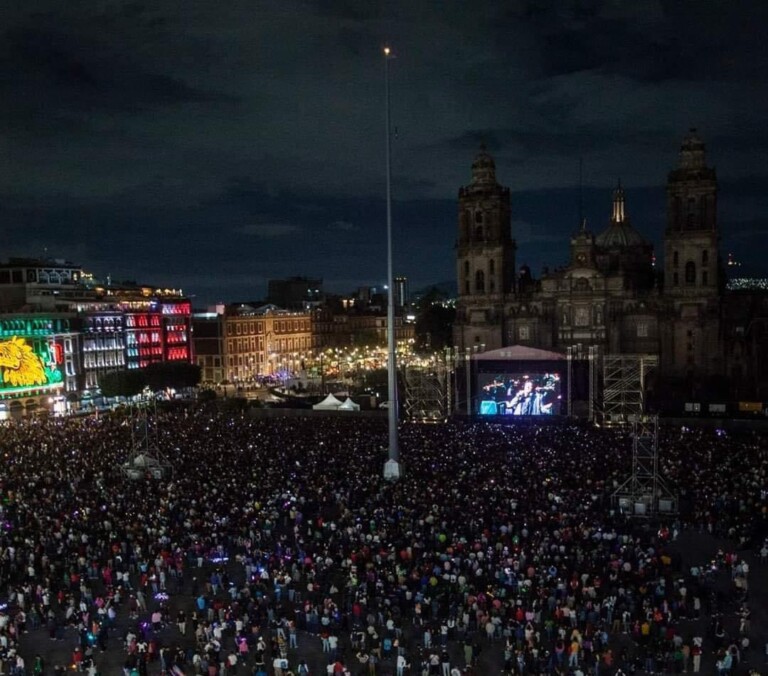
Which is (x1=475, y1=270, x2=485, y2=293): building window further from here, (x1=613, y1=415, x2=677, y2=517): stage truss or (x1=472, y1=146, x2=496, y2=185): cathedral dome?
(x1=613, y1=415, x2=677, y2=517): stage truss

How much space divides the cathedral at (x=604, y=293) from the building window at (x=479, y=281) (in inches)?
3.8

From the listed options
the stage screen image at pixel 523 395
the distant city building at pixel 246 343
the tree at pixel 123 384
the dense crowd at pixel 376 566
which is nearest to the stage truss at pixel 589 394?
the stage screen image at pixel 523 395

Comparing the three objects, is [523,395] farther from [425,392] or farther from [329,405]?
[329,405]

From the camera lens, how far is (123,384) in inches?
2918

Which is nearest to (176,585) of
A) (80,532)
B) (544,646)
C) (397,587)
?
(80,532)

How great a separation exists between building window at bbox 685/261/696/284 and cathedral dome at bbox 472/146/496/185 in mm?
19532

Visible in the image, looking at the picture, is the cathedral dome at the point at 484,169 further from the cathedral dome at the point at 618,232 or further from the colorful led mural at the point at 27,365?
the colorful led mural at the point at 27,365

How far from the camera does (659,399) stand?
198 feet

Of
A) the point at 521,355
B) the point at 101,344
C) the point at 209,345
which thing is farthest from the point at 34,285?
the point at 521,355

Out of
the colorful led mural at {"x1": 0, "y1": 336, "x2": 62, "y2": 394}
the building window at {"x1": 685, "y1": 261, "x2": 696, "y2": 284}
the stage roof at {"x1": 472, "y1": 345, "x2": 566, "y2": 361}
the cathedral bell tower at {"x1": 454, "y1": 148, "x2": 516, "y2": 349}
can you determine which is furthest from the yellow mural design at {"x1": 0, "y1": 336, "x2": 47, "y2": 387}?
the building window at {"x1": 685, "y1": 261, "x2": 696, "y2": 284}

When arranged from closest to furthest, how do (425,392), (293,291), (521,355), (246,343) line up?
(425,392), (521,355), (246,343), (293,291)

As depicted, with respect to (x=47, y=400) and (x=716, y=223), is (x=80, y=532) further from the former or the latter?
(x=716, y=223)

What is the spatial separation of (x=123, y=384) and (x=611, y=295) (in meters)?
46.0

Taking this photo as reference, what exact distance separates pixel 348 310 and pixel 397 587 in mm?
113421
